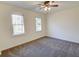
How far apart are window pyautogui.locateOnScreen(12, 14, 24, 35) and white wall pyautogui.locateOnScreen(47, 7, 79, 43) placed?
283 cm

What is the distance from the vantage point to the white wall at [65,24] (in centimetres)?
543

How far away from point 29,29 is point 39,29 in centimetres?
145

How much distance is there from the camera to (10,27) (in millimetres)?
4449

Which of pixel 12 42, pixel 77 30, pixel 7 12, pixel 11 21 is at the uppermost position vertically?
pixel 7 12

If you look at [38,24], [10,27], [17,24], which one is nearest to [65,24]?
[38,24]

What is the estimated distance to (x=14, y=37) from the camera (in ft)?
15.3

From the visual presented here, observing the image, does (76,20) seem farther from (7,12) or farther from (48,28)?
(7,12)

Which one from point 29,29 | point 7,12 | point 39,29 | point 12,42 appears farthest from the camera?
point 39,29

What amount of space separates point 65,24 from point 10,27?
3.64 m

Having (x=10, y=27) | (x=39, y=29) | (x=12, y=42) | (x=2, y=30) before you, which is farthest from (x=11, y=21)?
(x=39, y=29)

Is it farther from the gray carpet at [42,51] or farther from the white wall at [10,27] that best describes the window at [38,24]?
the gray carpet at [42,51]

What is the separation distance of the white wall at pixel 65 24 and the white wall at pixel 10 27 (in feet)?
6.00

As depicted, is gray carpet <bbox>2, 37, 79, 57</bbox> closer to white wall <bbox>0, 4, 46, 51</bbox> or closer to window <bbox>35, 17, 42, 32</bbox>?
white wall <bbox>0, 4, 46, 51</bbox>

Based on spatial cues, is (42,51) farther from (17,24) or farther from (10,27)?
(17,24)
